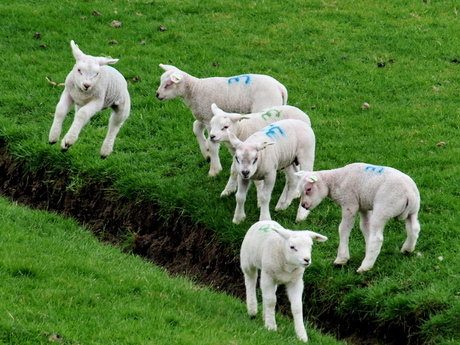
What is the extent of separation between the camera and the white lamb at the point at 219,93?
12484 mm

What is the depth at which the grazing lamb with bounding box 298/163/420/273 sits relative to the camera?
9.63 m

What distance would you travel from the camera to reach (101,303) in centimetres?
859

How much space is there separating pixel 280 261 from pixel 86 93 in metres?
3.37

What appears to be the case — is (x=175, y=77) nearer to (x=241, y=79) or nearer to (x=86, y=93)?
(x=241, y=79)

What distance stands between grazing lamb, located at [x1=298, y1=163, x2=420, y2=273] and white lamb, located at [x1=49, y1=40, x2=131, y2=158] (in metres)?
2.71

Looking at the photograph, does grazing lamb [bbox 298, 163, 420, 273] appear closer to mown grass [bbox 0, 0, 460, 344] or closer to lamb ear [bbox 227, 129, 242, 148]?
mown grass [bbox 0, 0, 460, 344]

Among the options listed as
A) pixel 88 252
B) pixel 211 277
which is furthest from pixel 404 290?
pixel 88 252

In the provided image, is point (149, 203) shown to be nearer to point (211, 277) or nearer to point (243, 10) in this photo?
point (211, 277)

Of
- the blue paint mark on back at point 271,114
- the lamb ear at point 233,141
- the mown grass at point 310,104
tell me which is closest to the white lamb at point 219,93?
the blue paint mark on back at point 271,114

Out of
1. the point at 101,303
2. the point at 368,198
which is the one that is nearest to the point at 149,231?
the point at 101,303

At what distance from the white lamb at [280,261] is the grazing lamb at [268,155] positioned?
61.1 inches

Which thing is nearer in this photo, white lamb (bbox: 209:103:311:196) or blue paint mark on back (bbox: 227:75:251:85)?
white lamb (bbox: 209:103:311:196)

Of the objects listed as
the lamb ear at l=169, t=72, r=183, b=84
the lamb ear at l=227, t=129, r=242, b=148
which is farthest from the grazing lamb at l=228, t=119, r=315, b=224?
the lamb ear at l=169, t=72, r=183, b=84

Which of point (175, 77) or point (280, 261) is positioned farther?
point (175, 77)
